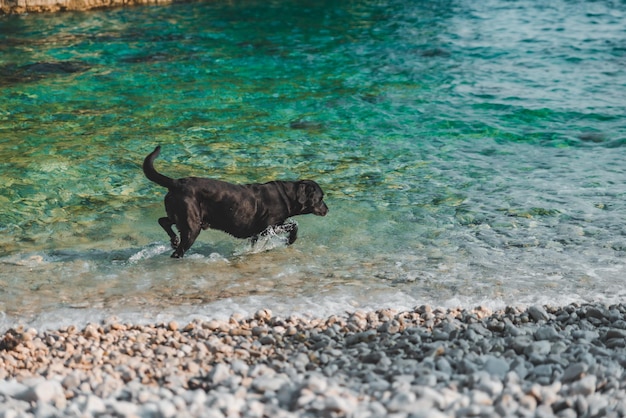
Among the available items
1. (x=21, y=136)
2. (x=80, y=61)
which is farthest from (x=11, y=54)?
(x=21, y=136)

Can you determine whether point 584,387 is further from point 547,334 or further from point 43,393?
point 43,393

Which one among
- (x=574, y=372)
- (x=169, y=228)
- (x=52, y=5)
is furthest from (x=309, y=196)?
(x=52, y=5)

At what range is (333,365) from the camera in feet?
16.8

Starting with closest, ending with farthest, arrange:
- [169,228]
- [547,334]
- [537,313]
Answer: [547,334] < [537,313] < [169,228]

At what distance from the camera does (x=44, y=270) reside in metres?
7.80

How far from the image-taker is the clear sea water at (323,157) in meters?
7.45

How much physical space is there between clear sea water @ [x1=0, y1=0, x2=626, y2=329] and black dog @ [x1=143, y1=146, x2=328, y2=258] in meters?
0.35

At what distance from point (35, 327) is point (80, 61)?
14.0m

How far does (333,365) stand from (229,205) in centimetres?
299

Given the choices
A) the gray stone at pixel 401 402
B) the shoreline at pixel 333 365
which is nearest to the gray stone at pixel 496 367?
the shoreline at pixel 333 365

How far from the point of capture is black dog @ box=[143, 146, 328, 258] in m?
7.55

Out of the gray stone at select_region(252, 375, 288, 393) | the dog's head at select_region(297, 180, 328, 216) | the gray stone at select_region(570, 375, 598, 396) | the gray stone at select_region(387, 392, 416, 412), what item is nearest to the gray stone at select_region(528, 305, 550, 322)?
the gray stone at select_region(570, 375, 598, 396)

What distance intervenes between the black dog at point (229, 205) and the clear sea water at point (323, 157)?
0.35 m

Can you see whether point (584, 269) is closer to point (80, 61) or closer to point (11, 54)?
point (80, 61)
